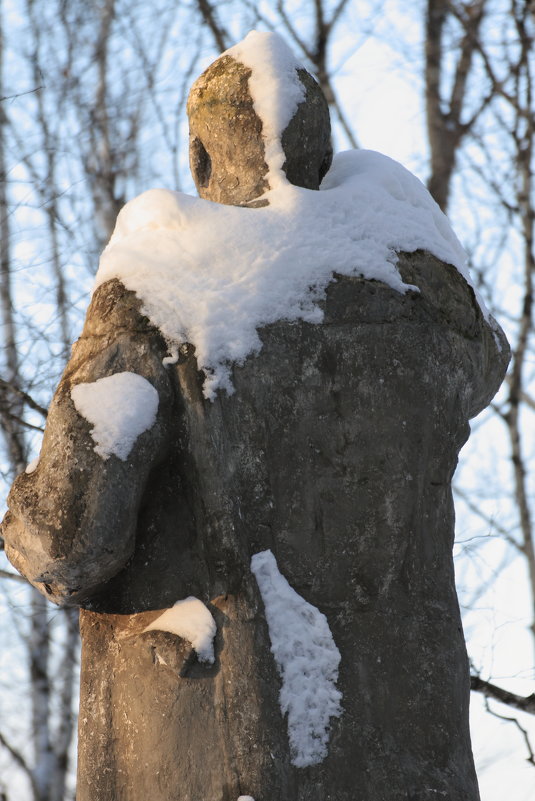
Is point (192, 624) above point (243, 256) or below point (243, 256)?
below

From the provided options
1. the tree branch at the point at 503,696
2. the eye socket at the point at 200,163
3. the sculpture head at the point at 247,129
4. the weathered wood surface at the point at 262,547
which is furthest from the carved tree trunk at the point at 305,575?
the tree branch at the point at 503,696

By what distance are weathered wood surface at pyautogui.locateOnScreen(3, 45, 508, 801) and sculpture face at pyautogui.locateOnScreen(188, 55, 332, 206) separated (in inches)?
18.5

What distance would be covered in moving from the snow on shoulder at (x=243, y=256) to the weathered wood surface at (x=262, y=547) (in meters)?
0.05

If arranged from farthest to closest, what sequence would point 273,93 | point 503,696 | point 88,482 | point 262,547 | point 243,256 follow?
point 503,696
point 273,93
point 243,256
point 262,547
point 88,482

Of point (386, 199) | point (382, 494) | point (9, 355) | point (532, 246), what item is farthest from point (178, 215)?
point (532, 246)

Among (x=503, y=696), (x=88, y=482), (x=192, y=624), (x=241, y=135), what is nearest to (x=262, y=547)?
(x=192, y=624)

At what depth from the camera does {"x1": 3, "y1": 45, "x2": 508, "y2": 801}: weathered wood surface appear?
8.95 feet

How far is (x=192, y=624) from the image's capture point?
279 centimetres

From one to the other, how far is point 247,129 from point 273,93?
0.12 meters

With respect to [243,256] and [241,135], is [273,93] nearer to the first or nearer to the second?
[241,135]

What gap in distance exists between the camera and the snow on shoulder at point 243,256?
9.41ft

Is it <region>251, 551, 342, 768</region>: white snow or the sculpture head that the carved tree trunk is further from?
the sculpture head

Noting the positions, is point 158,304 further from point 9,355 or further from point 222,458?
point 9,355

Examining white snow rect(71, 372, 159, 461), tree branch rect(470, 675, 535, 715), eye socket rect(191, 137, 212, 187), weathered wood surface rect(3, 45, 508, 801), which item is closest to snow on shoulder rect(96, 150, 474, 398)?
weathered wood surface rect(3, 45, 508, 801)
